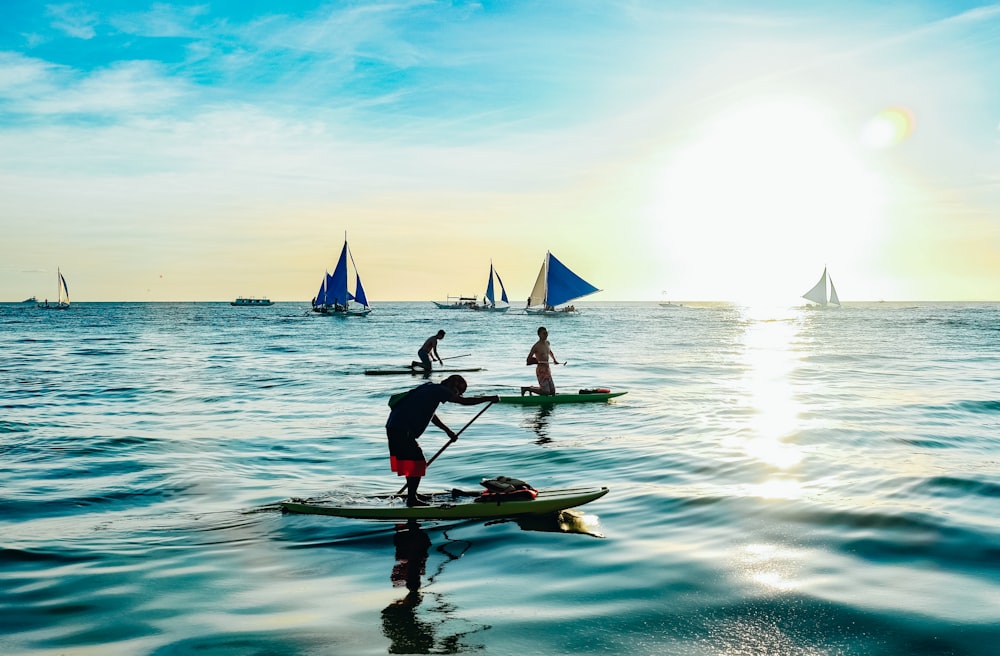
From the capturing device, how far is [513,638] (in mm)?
6887

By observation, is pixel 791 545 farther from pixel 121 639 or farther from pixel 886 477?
pixel 121 639

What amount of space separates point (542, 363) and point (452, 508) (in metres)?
12.1

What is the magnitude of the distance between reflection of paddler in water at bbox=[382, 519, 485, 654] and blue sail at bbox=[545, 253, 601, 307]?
64.5m

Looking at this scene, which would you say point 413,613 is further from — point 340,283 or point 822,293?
point 822,293

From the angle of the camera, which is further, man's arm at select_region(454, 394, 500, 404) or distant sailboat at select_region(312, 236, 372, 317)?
distant sailboat at select_region(312, 236, 372, 317)

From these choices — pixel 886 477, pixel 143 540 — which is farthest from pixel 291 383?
pixel 886 477

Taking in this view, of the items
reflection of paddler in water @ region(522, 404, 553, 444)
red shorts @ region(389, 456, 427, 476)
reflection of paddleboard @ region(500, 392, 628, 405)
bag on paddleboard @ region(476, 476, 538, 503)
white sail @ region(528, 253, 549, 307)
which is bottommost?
reflection of paddler in water @ region(522, 404, 553, 444)

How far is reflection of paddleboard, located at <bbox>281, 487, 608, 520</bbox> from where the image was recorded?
1053 centimetres

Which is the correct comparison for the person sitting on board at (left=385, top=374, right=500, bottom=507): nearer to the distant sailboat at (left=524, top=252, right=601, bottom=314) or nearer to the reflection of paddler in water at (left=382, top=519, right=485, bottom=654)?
the reflection of paddler in water at (left=382, top=519, right=485, bottom=654)

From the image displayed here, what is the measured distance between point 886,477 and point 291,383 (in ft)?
79.8

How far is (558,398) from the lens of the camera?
23531mm

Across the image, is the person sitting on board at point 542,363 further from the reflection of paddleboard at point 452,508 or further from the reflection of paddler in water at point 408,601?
the reflection of paddler in water at point 408,601

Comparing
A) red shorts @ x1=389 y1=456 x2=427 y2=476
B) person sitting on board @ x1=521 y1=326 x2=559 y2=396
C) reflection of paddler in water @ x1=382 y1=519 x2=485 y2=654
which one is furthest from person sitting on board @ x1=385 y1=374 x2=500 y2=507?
person sitting on board @ x1=521 y1=326 x2=559 y2=396

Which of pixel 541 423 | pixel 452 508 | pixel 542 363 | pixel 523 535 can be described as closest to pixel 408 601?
pixel 523 535
